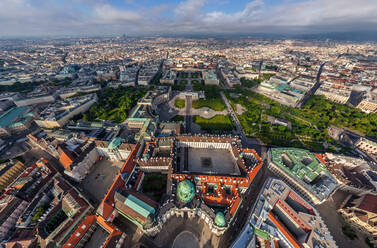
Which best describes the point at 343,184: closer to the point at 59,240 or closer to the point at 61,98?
the point at 59,240

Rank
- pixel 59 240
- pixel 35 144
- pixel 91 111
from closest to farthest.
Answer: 1. pixel 59 240
2. pixel 35 144
3. pixel 91 111

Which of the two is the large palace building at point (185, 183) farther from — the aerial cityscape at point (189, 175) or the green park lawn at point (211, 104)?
the green park lawn at point (211, 104)

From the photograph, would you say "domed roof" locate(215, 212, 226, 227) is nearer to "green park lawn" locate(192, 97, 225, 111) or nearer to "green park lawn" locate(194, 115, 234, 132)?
"green park lawn" locate(194, 115, 234, 132)

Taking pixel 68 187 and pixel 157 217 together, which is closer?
pixel 157 217

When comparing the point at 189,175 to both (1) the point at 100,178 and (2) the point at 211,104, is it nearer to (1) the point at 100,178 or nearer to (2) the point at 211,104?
(1) the point at 100,178

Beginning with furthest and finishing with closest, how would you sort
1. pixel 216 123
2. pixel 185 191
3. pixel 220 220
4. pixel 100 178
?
pixel 216 123 < pixel 100 178 < pixel 185 191 < pixel 220 220

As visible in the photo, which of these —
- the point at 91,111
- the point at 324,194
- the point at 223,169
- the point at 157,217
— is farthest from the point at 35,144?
the point at 324,194

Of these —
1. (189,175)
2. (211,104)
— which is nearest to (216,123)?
(211,104)

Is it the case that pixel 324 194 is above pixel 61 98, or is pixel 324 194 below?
below
